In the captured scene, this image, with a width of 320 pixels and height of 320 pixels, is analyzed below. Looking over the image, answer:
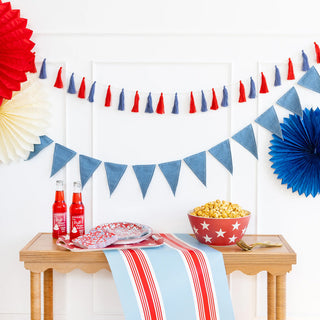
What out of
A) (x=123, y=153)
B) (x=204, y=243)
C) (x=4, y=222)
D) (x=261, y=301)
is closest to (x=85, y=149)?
(x=123, y=153)

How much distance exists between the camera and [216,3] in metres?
2.28

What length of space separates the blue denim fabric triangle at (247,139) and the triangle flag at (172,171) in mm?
345

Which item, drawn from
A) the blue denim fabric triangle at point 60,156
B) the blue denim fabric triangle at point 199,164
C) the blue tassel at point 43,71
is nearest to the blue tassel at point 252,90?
the blue denim fabric triangle at point 199,164

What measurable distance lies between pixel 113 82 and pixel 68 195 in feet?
2.15

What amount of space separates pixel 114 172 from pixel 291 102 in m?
1.01

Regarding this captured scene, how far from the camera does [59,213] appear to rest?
7.07ft

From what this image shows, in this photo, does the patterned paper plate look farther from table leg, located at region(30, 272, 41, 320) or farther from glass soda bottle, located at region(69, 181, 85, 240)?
table leg, located at region(30, 272, 41, 320)

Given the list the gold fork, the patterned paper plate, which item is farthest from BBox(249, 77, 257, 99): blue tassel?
the patterned paper plate

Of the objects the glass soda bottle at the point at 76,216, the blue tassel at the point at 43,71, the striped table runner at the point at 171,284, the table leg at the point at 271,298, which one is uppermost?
the blue tassel at the point at 43,71

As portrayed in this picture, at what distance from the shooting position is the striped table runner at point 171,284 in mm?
1907

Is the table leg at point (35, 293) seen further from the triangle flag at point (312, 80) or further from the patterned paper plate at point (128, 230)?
the triangle flag at point (312, 80)

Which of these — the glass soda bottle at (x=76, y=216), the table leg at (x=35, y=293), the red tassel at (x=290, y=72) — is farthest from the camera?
the red tassel at (x=290, y=72)

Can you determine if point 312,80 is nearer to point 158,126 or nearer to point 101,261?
point 158,126

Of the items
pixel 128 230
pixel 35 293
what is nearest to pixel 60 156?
pixel 128 230
